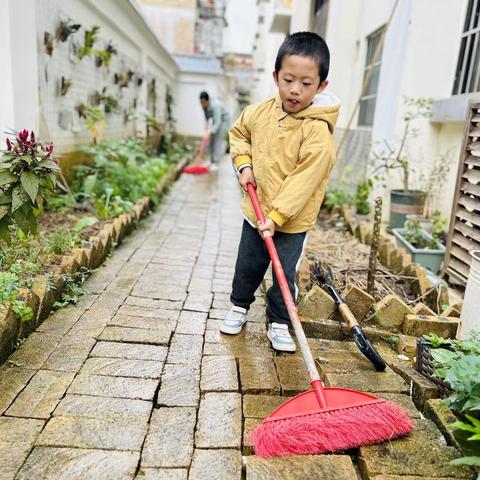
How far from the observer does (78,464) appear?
5.51ft

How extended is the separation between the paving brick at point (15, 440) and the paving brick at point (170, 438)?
0.44m

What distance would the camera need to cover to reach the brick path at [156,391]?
5.59ft

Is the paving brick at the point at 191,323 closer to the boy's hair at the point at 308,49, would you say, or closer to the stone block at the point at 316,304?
the stone block at the point at 316,304

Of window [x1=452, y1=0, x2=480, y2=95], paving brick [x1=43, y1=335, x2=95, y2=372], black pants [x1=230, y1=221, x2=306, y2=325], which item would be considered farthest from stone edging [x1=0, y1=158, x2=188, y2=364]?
window [x1=452, y1=0, x2=480, y2=95]

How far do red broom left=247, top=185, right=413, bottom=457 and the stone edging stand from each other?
131cm

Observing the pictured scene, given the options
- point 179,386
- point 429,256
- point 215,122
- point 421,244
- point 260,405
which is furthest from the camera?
point 215,122

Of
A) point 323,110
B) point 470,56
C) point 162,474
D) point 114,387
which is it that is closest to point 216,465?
point 162,474

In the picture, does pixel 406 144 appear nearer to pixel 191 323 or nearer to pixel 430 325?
pixel 430 325

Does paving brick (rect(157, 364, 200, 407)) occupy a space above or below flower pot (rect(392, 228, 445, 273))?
below

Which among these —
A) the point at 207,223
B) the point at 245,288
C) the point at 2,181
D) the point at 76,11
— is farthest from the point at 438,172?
the point at 76,11

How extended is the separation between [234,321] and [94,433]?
44.9 inches

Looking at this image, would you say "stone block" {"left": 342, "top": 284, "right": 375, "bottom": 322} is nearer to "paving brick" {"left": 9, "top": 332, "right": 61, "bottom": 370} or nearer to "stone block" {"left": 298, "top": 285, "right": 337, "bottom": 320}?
"stone block" {"left": 298, "top": 285, "right": 337, "bottom": 320}

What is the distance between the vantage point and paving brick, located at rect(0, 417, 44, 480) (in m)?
1.65

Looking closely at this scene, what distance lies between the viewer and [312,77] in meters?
2.37
